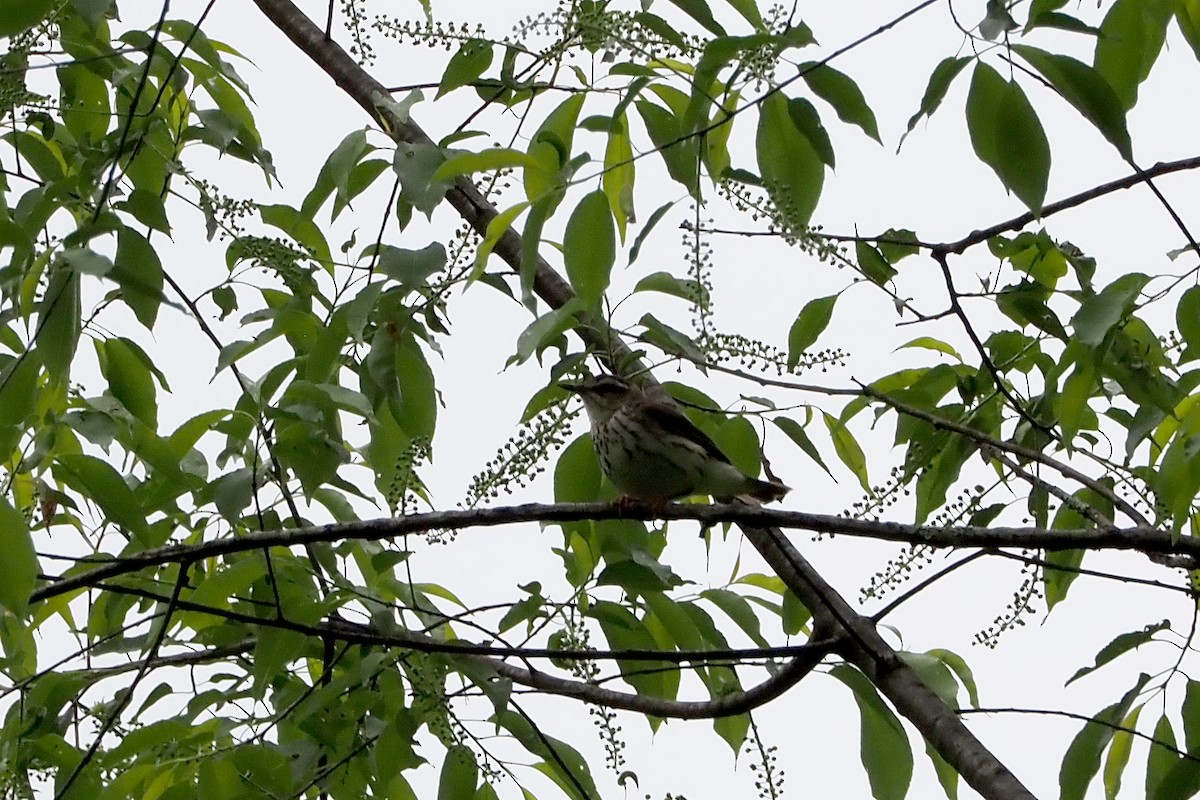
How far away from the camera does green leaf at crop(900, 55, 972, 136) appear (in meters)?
2.32

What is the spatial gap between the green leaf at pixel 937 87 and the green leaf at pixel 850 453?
1284 mm

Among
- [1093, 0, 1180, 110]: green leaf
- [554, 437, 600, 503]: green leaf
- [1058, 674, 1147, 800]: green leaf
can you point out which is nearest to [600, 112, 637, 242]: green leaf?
[554, 437, 600, 503]: green leaf

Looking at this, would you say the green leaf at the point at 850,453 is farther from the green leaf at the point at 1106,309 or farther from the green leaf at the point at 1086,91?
the green leaf at the point at 1086,91

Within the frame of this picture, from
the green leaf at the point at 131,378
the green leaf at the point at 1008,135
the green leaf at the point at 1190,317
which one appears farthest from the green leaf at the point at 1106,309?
the green leaf at the point at 131,378

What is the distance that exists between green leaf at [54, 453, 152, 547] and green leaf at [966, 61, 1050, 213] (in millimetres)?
1996

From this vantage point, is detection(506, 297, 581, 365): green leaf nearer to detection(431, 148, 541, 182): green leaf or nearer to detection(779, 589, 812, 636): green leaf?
detection(431, 148, 541, 182): green leaf

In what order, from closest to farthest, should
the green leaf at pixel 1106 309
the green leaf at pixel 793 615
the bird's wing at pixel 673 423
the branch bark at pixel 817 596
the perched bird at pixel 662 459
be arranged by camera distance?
the green leaf at pixel 1106 309
the branch bark at pixel 817 596
the green leaf at pixel 793 615
the perched bird at pixel 662 459
the bird's wing at pixel 673 423

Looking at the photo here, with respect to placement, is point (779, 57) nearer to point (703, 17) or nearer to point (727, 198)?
point (703, 17)

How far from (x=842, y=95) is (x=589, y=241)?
1.85 feet

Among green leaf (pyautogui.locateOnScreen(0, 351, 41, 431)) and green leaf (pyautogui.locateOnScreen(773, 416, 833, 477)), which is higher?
green leaf (pyautogui.locateOnScreen(0, 351, 41, 431))

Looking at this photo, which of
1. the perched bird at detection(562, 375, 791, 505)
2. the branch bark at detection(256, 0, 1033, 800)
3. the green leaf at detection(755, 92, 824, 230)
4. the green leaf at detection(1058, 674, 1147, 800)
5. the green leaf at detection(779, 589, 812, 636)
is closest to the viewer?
the green leaf at detection(755, 92, 824, 230)

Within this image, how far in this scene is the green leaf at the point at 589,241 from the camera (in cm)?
255

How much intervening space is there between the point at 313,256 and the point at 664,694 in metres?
1.60

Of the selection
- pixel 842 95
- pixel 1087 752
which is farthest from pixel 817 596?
pixel 842 95
